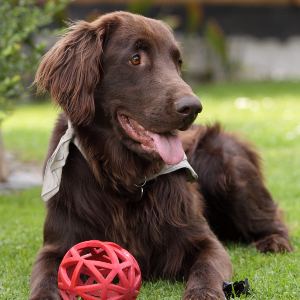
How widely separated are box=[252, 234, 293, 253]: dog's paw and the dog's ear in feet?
5.89

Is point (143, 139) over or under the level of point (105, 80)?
under

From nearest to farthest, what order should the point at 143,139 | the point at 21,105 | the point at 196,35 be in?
the point at 143,139 < the point at 21,105 < the point at 196,35

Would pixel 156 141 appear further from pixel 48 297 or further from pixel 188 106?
pixel 48 297

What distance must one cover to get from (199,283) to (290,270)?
0.77m

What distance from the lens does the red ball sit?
7.65 feet

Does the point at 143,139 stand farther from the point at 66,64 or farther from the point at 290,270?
the point at 290,270

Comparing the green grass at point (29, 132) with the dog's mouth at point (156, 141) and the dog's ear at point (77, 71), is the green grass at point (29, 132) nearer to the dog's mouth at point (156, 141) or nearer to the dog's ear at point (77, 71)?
the dog's ear at point (77, 71)

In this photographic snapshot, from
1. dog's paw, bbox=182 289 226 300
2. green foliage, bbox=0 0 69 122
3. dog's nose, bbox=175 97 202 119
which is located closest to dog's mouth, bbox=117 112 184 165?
dog's nose, bbox=175 97 202 119

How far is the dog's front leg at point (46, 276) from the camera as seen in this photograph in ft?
8.38

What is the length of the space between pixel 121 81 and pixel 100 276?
4.14 feet

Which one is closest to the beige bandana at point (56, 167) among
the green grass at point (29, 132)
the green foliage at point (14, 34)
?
the green foliage at point (14, 34)

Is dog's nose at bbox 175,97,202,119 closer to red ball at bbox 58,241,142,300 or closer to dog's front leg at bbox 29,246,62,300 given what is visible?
red ball at bbox 58,241,142,300

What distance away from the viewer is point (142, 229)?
306 centimetres

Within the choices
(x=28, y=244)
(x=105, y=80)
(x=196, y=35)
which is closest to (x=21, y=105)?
(x=196, y=35)
